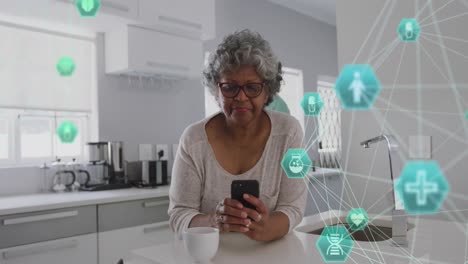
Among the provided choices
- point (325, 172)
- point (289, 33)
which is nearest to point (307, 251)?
point (325, 172)

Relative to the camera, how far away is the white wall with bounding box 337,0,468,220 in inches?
64.0

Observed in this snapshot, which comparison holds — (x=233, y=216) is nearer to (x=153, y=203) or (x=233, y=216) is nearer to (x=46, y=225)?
(x=46, y=225)

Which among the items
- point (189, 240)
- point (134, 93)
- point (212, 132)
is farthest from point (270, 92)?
point (134, 93)

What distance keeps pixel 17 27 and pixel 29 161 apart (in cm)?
75

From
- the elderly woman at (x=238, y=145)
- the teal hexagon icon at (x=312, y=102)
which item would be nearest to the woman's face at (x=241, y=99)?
the elderly woman at (x=238, y=145)

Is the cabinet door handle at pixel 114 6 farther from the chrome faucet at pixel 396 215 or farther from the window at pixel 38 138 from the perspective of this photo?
the chrome faucet at pixel 396 215

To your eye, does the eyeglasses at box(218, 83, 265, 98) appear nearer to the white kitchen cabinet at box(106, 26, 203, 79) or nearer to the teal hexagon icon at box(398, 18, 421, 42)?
the teal hexagon icon at box(398, 18, 421, 42)

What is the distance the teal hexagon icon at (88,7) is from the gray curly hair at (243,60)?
1193 mm

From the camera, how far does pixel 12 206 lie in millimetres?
1711

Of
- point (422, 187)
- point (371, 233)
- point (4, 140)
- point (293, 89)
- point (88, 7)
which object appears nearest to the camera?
point (422, 187)

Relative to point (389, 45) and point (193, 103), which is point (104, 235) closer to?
point (193, 103)

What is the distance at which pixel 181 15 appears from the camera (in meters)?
2.55

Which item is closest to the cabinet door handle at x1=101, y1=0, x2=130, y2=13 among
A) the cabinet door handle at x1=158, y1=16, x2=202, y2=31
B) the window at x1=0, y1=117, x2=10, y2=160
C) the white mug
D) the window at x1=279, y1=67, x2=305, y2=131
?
the cabinet door handle at x1=158, y1=16, x2=202, y2=31

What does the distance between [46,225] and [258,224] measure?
122 centimetres
